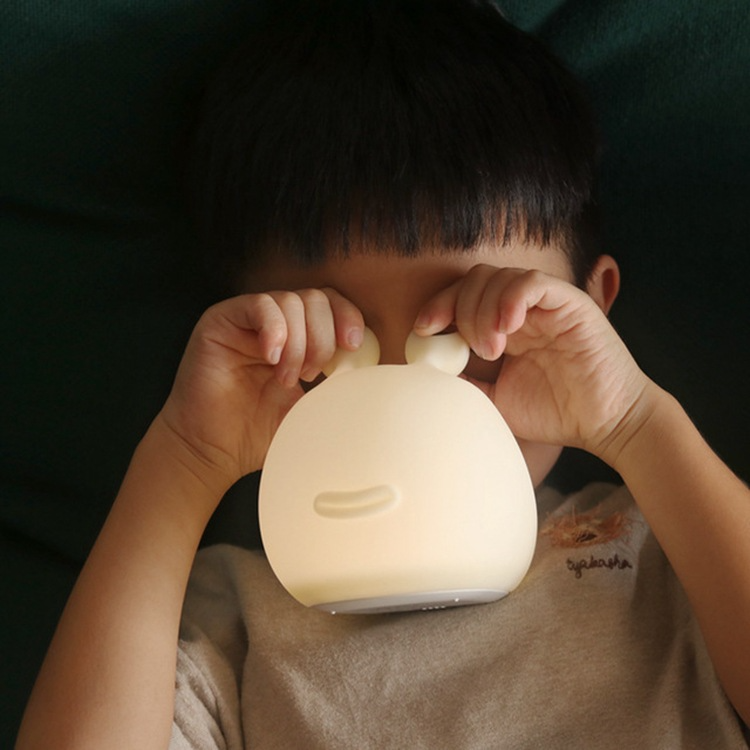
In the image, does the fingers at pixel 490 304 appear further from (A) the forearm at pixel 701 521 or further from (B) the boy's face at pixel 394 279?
(A) the forearm at pixel 701 521

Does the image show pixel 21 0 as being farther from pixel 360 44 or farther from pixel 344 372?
pixel 344 372

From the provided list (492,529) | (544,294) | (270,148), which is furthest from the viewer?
(270,148)

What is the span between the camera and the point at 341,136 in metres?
0.87

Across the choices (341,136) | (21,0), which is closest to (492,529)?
Result: (341,136)

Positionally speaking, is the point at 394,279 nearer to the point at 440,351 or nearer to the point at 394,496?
the point at 440,351

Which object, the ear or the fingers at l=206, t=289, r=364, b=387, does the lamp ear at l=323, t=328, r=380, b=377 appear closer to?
the fingers at l=206, t=289, r=364, b=387

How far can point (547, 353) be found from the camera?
868 mm

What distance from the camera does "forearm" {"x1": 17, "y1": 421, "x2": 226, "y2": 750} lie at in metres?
0.81

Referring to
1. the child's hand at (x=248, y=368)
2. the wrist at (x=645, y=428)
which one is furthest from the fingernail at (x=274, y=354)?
the wrist at (x=645, y=428)

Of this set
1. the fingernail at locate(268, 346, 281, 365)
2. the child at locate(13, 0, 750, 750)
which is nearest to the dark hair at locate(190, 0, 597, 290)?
the child at locate(13, 0, 750, 750)

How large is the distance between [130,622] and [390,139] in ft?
1.40

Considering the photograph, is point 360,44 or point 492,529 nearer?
point 492,529

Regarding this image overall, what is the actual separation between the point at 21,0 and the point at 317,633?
62 cm

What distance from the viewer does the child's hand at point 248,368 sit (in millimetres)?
780
